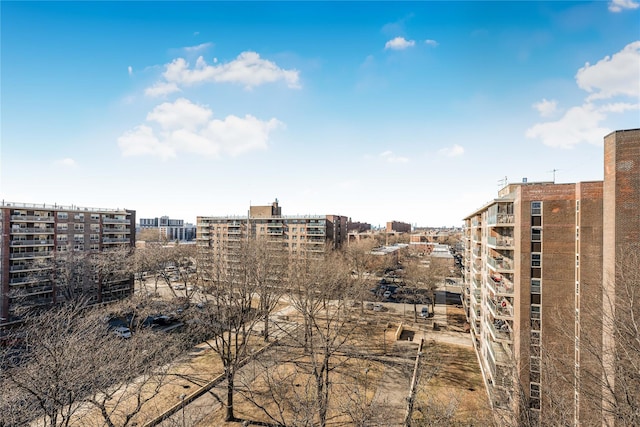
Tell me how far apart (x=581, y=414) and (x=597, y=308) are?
5426 millimetres

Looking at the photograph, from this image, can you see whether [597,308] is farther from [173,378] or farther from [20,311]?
[20,311]

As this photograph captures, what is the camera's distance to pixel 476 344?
2936 cm

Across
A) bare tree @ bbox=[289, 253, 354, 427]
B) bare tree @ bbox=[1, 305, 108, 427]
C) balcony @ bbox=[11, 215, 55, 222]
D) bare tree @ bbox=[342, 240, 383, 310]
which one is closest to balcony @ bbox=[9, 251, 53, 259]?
balcony @ bbox=[11, 215, 55, 222]

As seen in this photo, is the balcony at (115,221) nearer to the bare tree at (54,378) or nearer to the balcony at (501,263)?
the bare tree at (54,378)

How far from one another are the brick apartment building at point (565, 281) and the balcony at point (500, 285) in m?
0.14

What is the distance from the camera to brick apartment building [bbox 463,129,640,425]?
49.4ft

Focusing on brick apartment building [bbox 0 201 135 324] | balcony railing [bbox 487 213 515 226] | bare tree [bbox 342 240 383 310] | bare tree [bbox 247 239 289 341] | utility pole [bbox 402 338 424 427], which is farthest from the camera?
bare tree [bbox 342 240 383 310]

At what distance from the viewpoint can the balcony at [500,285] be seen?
2031 centimetres

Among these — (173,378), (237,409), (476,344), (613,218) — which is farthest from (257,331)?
(613,218)

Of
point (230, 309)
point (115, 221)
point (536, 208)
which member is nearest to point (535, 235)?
point (536, 208)

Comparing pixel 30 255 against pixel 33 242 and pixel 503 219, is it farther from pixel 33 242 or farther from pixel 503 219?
pixel 503 219

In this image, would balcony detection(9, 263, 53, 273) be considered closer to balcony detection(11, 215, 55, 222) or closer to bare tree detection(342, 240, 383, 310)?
balcony detection(11, 215, 55, 222)

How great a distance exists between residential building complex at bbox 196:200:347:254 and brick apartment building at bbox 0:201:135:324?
14.9 meters

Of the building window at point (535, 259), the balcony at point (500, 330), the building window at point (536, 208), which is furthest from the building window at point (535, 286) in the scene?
the building window at point (536, 208)
